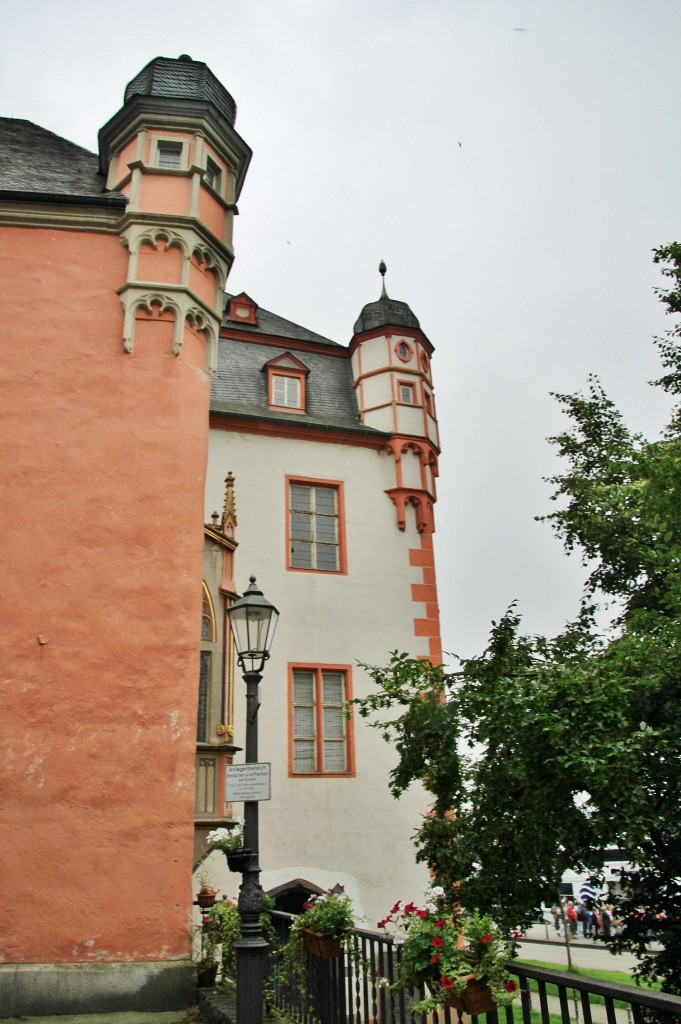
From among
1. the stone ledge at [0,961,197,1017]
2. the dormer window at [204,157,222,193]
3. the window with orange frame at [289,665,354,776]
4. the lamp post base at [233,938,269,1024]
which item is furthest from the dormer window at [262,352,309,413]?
the lamp post base at [233,938,269,1024]

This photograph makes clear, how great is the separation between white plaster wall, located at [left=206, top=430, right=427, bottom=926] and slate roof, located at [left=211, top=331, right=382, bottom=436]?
58 centimetres

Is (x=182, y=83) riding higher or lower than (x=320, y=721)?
higher

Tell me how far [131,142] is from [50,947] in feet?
31.4

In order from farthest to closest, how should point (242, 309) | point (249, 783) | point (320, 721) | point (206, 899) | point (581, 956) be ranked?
point (581, 956)
point (242, 309)
point (320, 721)
point (206, 899)
point (249, 783)

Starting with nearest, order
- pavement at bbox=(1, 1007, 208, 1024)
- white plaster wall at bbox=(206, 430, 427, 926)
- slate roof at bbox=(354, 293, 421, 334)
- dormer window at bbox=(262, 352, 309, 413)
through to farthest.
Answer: pavement at bbox=(1, 1007, 208, 1024), white plaster wall at bbox=(206, 430, 427, 926), dormer window at bbox=(262, 352, 309, 413), slate roof at bbox=(354, 293, 421, 334)

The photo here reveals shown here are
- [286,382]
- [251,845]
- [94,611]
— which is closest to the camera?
[251,845]

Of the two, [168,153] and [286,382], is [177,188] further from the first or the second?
[286,382]

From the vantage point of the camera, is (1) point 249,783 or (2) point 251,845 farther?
(1) point 249,783

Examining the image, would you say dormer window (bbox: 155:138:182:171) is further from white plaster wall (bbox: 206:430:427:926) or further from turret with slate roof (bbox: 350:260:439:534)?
turret with slate roof (bbox: 350:260:439:534)

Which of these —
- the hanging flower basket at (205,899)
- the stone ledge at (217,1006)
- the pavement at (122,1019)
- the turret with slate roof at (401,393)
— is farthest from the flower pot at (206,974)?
the turret with slate roof at (401,393)

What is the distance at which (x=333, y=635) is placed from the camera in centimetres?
1545

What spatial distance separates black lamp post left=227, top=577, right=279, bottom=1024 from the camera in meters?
Result: 5.68

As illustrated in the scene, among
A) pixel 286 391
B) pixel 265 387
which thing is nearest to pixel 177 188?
pixel 265 387

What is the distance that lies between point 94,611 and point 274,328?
1291 centimetres
